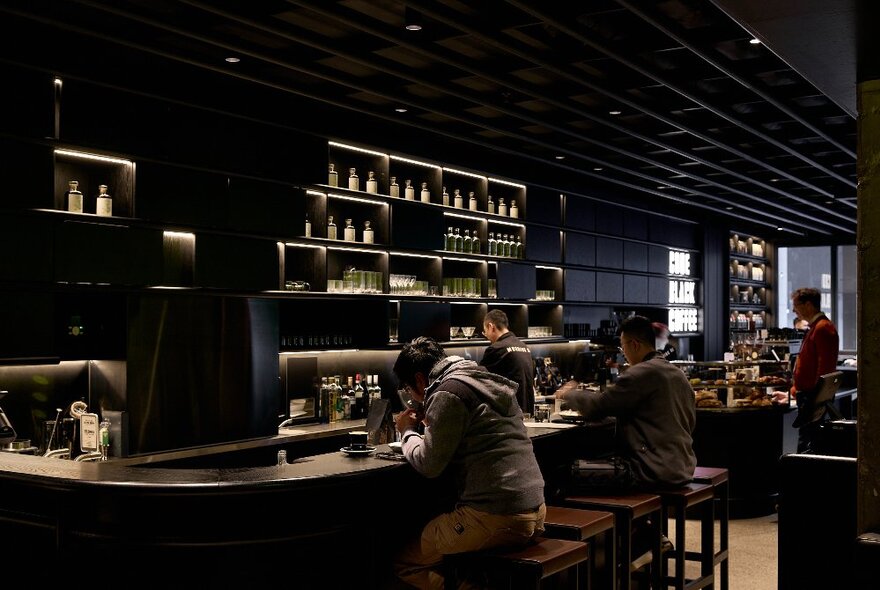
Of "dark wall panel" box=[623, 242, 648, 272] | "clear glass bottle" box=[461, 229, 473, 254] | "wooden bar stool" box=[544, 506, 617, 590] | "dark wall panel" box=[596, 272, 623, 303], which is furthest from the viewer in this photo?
"dark wall panel" box=[623, 242, 648, 272]

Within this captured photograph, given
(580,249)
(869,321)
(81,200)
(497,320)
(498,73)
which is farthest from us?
(580,249)

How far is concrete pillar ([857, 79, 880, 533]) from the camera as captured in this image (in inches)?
133

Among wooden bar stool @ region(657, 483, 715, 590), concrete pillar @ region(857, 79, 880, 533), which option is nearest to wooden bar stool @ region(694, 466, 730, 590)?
wooden bar stool @ region(657, 483, 715, 590)

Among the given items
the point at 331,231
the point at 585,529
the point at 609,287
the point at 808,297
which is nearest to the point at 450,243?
the point at 331,231

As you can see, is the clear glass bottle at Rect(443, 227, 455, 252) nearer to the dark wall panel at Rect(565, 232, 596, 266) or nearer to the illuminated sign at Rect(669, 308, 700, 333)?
the dark wall panel at Rect(565, 232, 596, 266)

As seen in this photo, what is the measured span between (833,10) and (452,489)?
2.66m

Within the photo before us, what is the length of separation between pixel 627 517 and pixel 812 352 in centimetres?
392

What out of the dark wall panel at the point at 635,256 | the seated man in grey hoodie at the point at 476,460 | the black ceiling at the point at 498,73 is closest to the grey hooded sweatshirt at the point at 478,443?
the seated man in grey hoodie at the point at 476,460

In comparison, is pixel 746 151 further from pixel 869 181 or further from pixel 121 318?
pixel 121 318

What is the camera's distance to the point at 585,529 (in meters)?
4.00

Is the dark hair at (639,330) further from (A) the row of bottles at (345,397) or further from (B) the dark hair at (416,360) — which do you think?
(A) the row of bottles at (345,397)

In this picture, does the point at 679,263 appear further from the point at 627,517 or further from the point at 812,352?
the point at 627,517

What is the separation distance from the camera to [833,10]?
302 centimetres

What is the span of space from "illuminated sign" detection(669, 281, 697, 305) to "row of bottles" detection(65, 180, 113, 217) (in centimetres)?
921
